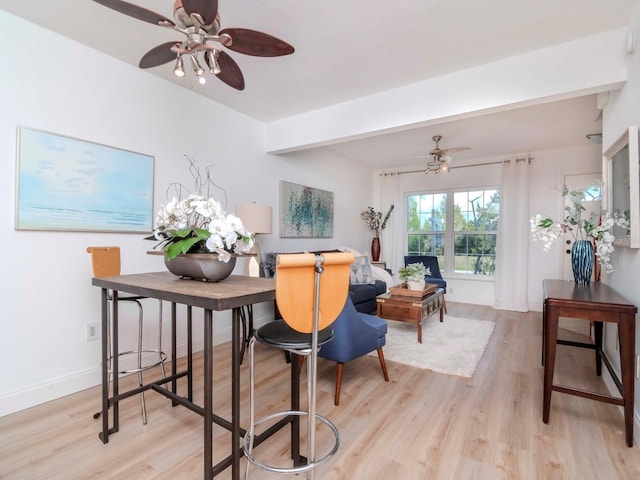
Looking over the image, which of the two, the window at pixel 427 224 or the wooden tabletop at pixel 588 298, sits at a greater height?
the window at pixel 427 224

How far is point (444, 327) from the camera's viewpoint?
3984 mm

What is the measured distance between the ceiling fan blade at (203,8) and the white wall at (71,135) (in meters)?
1.54

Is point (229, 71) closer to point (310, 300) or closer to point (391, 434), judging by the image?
point (310, 300)

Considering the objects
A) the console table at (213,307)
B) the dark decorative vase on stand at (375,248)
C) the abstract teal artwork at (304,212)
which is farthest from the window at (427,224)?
the console table at (213,307)

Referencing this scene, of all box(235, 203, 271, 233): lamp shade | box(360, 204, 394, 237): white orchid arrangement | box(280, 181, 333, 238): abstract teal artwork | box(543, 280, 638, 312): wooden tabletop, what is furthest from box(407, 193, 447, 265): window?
box(235, 203, 271, 233): lamp shade

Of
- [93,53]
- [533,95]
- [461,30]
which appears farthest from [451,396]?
[93,53]

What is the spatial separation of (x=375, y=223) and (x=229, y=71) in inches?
185

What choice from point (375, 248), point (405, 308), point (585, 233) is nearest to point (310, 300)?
point (585, 233)

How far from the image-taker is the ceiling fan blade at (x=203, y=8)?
1.34m

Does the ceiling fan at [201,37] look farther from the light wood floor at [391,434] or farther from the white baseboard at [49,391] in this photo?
the white baseboard at [49,391]

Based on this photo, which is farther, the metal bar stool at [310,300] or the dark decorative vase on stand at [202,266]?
the dark decorative vase on stand at [202,266]

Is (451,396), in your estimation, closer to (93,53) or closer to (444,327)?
(444,327)

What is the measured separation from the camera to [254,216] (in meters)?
3.21

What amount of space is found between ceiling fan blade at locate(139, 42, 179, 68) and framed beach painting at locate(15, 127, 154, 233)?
3.00 ft
